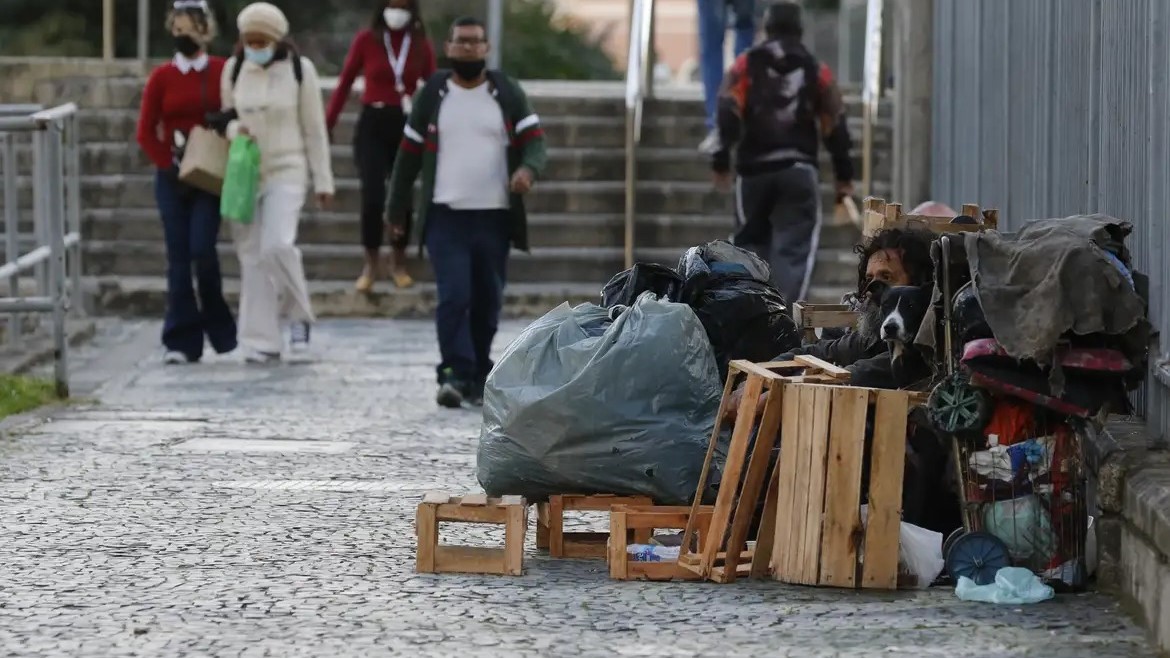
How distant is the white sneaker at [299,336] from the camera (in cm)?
1342

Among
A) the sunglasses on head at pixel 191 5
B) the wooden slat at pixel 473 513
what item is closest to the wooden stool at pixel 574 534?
the wooden slat at pixel 473 513

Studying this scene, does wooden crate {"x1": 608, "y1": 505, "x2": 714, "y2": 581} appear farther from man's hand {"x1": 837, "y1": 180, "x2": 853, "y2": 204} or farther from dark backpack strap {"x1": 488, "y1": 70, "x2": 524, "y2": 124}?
man's hand {"x1": 837, "y1": 180, "x2": 853, "y2": 204}

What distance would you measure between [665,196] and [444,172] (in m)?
5.95

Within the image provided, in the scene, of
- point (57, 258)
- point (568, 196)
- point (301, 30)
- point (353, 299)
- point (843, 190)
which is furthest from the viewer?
point (301, 30)

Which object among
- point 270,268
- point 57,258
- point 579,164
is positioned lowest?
point 270,268

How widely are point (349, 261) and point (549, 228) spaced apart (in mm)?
1417

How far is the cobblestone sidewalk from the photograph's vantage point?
577 centimetres

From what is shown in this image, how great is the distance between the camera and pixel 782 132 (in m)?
12.1

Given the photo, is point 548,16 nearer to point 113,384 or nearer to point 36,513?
point 113,384

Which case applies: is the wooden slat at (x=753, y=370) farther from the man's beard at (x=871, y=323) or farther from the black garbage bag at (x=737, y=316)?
the black garbage bag at (x=737, y=316)

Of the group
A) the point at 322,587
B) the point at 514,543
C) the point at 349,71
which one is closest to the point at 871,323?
the point at 514,543

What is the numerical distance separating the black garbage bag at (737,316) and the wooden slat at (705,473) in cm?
62

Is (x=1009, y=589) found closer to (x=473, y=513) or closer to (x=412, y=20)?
(x=473, y=513)

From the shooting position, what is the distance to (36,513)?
7719mm
